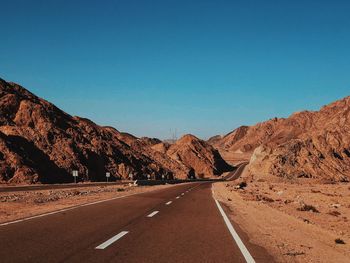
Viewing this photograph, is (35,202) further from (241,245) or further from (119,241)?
(241,245)

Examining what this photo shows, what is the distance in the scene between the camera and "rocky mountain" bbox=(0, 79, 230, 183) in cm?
6562

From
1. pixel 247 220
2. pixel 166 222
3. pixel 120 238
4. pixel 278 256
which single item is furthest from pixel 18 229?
pixel 247 220

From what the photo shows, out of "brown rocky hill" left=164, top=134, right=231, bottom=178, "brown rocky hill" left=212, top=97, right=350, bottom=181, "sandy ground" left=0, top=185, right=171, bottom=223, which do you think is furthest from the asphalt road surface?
"brown rocky hill" left=164, top=134, right=231, bottom=178

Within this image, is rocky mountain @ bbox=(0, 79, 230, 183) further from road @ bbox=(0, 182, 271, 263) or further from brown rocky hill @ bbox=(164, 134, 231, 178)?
brown rocky hill @ bbox=(164, 134, 231, 178)

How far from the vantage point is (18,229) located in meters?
11.5

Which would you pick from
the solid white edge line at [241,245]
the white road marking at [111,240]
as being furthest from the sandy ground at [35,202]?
the solid white edge line at [241,245]

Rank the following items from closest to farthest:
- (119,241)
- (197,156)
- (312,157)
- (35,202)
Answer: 1. (119,241)
2. (35,202)
3. (312,157)
4. (197,156)

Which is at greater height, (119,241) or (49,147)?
(49,147)

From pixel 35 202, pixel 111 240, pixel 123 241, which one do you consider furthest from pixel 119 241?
pixel 35 202

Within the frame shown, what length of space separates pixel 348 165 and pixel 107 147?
2222 inches

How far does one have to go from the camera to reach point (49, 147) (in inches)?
3024

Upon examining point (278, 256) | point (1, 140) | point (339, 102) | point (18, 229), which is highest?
point (339, 102)

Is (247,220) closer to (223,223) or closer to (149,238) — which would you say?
(223,223)

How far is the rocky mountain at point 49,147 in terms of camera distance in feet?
215
